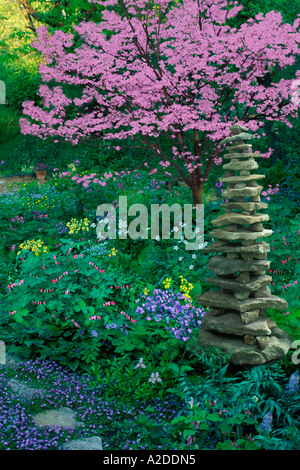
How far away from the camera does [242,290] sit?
4805 millimetres

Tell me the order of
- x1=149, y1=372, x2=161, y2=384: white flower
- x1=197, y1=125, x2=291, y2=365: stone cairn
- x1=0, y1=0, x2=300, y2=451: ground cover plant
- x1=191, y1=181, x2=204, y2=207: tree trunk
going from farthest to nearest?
x1=191, y1=181, x2=204, y2=207: tree trunk → x1=197, y1=125, x2=291, y2=365: stone cairn → x1=149, y1=372, x2=161, y2=384: white flower → x1=0, y1=0, x2=300, y2=451: ground cover plant

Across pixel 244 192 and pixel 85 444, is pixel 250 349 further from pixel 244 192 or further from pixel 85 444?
pixel 85 444

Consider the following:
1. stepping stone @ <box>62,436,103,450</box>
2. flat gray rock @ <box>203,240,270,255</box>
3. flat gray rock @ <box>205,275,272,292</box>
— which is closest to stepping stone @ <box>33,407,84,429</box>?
stepping stone @ <box>62,436,103,450</box>

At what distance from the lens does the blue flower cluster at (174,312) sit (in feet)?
17.6

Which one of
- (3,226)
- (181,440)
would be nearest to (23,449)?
(181,440)

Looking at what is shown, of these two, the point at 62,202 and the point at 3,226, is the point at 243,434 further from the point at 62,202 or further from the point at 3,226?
the point at 62,202

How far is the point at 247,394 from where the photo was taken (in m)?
4.20

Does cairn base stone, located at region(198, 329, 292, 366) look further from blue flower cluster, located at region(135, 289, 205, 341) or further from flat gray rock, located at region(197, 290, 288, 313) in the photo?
blue flower cluster, located at region(135, 289, 205, 341)

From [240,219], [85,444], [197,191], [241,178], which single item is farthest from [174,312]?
[197,191]

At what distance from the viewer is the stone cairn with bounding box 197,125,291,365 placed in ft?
15.5

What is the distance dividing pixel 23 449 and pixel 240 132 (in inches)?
146

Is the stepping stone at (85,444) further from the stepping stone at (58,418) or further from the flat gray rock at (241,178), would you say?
the flat gray rock at (241,178)

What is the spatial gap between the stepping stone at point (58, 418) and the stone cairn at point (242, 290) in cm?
150

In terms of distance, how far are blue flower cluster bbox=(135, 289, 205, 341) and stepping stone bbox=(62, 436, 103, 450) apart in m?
1.57
